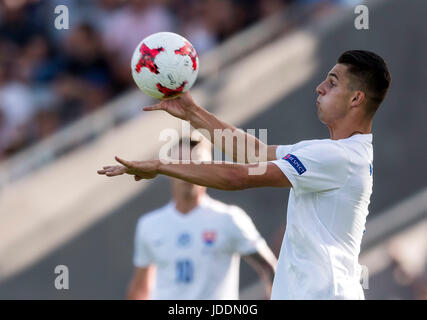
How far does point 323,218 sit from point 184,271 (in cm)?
268

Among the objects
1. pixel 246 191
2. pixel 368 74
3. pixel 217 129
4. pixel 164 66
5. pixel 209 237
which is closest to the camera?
pixel 368 74

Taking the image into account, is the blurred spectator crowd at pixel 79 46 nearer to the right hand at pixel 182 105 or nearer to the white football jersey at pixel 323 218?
the right hand at pixel 182 105

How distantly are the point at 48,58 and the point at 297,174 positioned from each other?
7516mm

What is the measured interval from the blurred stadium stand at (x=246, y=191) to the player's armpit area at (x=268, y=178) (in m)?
5.27

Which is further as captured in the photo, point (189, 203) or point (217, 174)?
point (189, 203)

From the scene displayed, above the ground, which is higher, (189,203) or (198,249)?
(189,203)

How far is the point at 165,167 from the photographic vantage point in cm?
471

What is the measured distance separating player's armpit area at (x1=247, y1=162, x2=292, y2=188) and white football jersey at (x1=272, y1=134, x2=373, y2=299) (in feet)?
0.10

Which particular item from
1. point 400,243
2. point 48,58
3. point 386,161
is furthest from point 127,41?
point 400,243

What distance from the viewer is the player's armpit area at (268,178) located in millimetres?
4812

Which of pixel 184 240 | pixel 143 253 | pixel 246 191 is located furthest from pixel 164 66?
pixel 246 191

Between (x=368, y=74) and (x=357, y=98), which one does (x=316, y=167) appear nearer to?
(x=357, y=98)

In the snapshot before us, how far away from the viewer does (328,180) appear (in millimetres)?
4926

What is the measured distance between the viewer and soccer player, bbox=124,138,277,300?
734cm
